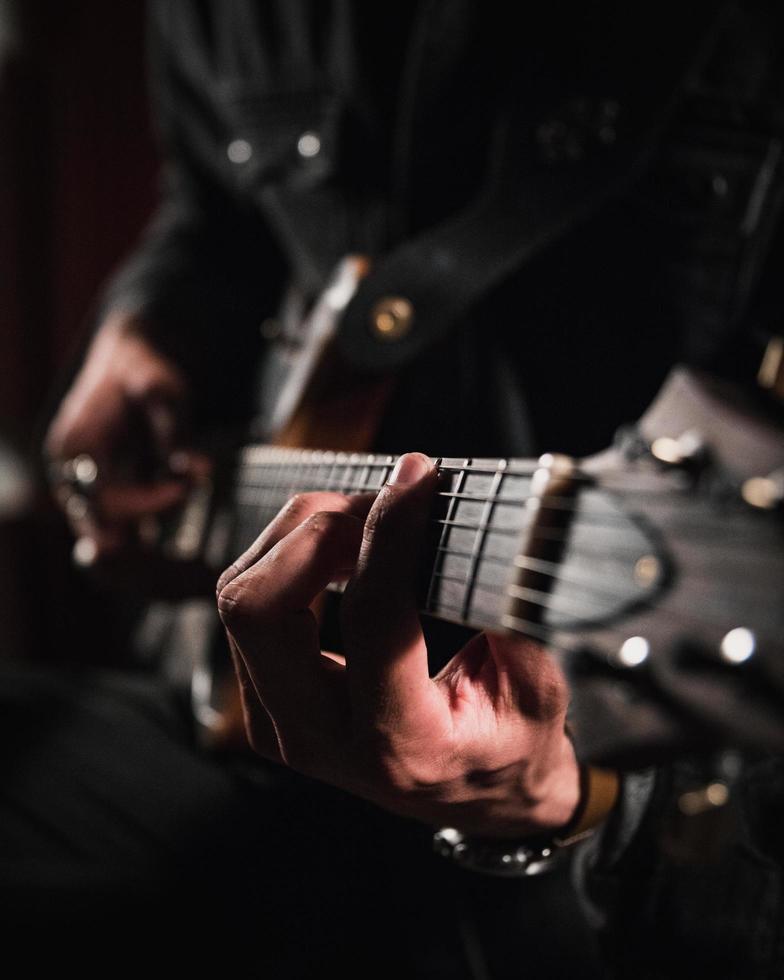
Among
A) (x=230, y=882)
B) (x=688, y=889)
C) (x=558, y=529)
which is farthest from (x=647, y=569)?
(x=230, y=882)

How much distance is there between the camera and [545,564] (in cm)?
25

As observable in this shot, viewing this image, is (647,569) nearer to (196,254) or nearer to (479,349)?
(479,349)

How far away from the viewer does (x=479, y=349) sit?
0.53 metres

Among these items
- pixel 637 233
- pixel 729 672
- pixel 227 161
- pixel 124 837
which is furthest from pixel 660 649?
pixel 227 161

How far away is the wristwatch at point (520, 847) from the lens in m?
0.37

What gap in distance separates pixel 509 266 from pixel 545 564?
0.81 feet

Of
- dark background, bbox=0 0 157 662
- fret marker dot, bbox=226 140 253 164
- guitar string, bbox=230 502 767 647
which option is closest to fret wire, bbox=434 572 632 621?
guitar string, bbox=230 502 767 647

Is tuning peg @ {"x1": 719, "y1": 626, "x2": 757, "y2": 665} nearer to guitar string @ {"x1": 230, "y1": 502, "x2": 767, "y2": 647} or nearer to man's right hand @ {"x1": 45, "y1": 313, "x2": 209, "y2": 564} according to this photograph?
guitar string @ {"x1": 230, "y1": 502, "x2": 767, "y2": 647}

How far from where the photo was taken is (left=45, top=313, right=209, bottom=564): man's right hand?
0.84 metres

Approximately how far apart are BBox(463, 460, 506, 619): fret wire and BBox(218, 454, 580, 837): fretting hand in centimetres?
2

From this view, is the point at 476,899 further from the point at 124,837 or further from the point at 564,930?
the point at 124,837

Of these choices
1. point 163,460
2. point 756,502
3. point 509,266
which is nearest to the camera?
point 756,502

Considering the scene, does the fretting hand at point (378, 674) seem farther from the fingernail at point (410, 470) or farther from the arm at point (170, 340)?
the arm at point (170, 340)

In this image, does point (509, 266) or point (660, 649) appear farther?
point (509, 266)
